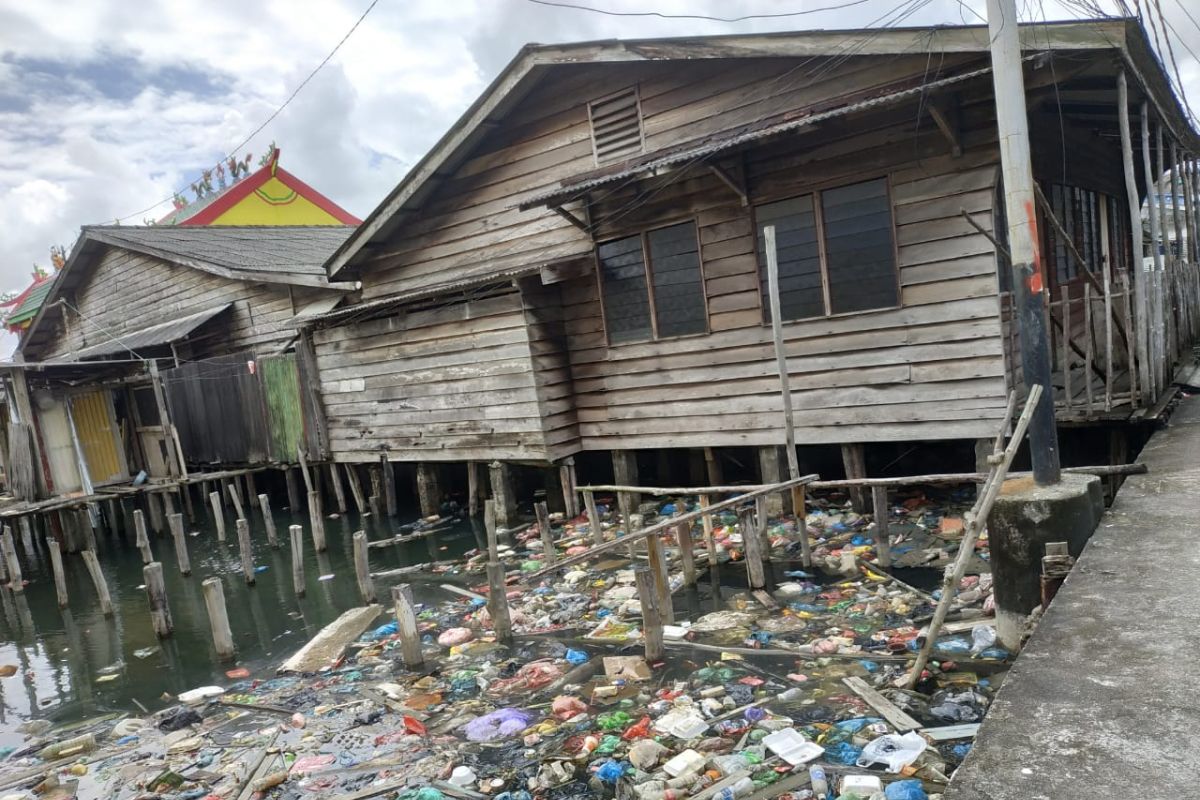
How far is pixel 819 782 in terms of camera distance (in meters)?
3.66

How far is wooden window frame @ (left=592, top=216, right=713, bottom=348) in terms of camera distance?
30.1ft

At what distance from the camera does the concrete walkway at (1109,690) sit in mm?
2314

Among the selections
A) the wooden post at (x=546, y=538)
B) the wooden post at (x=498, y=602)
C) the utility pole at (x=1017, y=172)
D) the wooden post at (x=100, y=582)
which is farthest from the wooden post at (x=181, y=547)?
the utility pole at (x=1017, y=172)

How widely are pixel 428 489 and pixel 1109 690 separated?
1141 cm

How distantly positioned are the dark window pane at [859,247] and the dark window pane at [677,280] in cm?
170

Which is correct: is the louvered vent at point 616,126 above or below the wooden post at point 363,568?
above

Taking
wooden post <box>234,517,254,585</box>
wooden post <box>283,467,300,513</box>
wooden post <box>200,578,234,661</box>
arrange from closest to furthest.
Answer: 1. wooden post <box>200,578,234,661</box>
2. wooden post <box>234,517,254,585</box>
3. wooden post <box>283,467,300,513</box>

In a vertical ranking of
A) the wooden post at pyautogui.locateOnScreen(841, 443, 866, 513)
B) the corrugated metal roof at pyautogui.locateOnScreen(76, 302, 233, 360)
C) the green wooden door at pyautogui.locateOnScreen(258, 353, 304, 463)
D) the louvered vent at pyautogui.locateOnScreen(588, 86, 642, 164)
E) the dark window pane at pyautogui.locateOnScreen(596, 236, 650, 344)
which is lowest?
the wooden post at pyautogui.locateOnScreen(841, 443, 866, 513)

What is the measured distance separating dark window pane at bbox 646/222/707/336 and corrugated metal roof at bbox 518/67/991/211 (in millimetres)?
990

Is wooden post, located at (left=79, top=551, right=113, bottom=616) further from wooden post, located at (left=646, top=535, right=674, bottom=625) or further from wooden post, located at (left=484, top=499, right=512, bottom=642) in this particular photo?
wooden post, located at (left=646, top=535, right=674, bottom=625)

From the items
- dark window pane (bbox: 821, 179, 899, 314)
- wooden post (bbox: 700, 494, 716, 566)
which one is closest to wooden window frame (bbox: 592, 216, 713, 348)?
dark window pane (bbox: 821, 179, 899, 314)

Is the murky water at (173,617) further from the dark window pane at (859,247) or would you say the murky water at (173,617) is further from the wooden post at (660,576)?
the dark window pane at (859,247)

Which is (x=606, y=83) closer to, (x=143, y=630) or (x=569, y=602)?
(x=569, y=602)

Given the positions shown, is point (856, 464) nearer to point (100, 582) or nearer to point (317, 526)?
point (317, 526)
